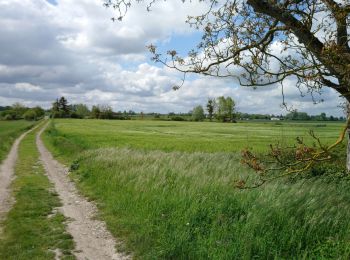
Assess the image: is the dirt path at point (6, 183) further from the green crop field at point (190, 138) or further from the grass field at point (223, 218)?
the green crop field at point (190, 138)

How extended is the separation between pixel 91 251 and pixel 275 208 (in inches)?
146

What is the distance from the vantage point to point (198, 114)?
151875mm

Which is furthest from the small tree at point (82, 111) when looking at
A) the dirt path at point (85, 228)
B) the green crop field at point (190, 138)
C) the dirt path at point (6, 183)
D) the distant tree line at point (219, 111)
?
the dirt path at point (85, 228)

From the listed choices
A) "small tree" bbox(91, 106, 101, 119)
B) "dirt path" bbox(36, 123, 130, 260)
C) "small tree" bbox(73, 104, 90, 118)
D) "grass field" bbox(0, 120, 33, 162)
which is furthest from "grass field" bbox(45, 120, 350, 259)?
"small tree" bbox(73, 104, 90, 118)

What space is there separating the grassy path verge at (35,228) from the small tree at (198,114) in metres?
136

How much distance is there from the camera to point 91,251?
7617 mm

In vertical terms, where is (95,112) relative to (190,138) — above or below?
above

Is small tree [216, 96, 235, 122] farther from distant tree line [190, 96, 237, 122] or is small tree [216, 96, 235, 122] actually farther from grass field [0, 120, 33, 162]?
grass field [0, 120, 33, 162]

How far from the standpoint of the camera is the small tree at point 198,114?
150275mm

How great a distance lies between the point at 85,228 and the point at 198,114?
143 metres

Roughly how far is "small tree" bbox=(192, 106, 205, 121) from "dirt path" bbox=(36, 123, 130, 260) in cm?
13586

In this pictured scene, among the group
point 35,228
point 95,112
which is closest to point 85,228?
point 35,228

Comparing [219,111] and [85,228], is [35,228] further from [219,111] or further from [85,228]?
[219,111]

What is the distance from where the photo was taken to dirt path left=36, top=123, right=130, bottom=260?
296 inches
